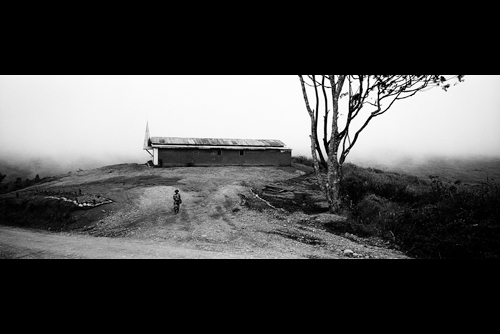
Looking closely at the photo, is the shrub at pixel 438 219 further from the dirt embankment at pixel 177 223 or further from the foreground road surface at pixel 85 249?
the foreground road surface at pixel 85 249

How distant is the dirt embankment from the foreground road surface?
0.06 feet

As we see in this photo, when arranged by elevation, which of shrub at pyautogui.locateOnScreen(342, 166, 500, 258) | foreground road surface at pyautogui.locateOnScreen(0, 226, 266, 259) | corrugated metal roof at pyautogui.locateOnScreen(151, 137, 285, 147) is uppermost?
corrugated metal roof at pyautogui.locateOnScreen(151, 137, 285, 147)

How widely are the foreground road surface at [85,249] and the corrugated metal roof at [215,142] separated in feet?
47.1

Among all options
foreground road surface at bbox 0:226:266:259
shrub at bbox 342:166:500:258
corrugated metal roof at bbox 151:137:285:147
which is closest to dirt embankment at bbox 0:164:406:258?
foreground road surface at bbox 0:226:266:259

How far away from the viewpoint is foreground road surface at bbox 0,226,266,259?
5.77 m

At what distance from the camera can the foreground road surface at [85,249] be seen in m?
5.77

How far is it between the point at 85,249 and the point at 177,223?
2882mm

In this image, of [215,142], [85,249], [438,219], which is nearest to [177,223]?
[85,249]

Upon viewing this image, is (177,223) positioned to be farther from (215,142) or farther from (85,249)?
(215,142)

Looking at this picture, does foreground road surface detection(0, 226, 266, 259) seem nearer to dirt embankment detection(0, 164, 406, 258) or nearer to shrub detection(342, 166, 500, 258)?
dirt embankment detection(0, 164, 406, 258)

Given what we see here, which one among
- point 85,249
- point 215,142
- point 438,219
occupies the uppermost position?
point 215,142

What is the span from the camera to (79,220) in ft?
29.2

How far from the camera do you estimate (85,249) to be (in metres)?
6.31
